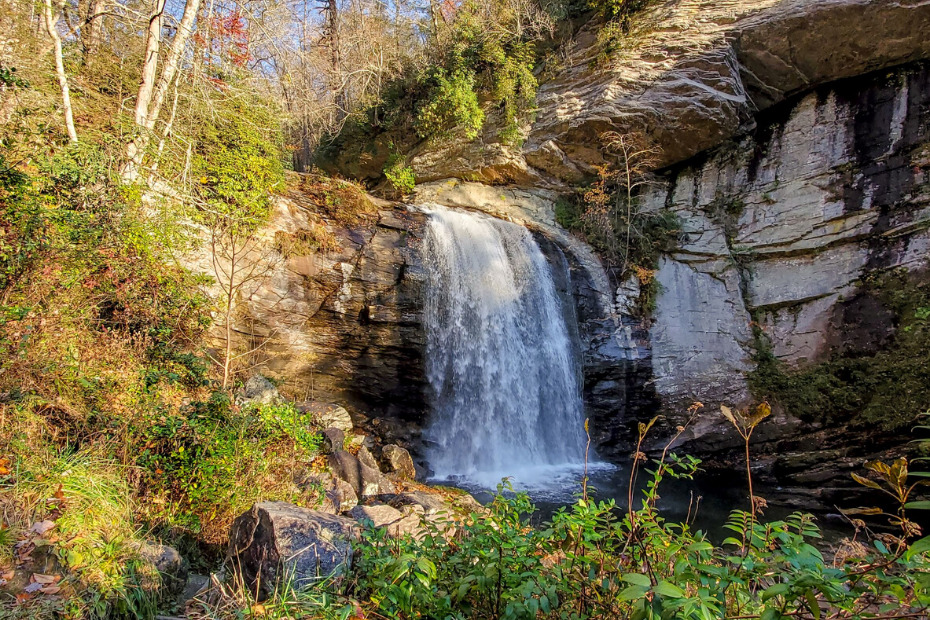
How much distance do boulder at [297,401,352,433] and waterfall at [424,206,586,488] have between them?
5.69ft

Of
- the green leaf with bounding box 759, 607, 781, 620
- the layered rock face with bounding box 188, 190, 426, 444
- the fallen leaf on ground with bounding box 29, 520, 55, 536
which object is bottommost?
the fallen leaf on ground with bounding box 29, 520, 55, 536

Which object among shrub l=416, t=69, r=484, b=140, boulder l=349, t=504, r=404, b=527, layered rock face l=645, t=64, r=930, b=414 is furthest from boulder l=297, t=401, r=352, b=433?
shrub l=416, t=69, r=484, b=140

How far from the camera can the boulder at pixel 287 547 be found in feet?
7.58

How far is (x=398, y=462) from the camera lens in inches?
265

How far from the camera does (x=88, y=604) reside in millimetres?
2115

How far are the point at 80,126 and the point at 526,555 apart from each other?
23.1 ft

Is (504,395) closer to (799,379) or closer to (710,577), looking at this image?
(799,379)

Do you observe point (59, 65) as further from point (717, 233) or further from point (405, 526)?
point (717, 233)

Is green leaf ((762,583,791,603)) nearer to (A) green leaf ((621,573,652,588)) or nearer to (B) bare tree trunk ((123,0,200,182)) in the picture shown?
(A) green leaf ((621,573,652,588))

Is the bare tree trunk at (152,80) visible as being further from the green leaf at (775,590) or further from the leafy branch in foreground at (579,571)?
the green leaf at (775,590)

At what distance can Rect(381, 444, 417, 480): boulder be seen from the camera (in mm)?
6629

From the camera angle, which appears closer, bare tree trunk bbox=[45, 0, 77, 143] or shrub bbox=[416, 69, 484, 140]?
bare tree trunk bbox=[45, 0, 77, 143]

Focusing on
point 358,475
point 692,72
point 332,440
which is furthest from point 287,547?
point 692,72

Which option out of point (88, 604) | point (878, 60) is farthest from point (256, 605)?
point (878, 60)
